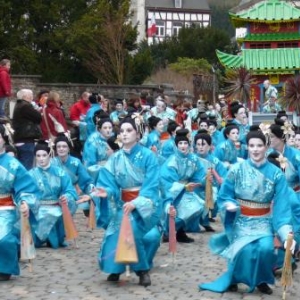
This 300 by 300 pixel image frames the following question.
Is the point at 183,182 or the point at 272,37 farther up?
the point at 272,37

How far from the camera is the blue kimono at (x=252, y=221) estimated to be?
8656 mm

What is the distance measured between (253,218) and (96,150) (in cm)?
562

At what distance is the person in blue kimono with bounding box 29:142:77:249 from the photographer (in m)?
11.5

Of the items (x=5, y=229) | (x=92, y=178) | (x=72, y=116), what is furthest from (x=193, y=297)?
(x=72, y=116)

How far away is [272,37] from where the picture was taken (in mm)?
36906

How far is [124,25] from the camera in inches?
1305

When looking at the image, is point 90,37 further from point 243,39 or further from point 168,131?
point 168,131

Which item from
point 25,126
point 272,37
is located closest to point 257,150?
point 25,126

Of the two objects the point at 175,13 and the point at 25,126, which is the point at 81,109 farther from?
the point at 175,13

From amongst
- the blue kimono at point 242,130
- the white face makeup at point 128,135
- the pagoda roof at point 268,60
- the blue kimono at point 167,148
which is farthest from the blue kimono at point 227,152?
the pagoda roof at point 268,60

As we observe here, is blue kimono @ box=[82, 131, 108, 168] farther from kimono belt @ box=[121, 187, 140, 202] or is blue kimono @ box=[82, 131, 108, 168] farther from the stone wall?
the stone wall

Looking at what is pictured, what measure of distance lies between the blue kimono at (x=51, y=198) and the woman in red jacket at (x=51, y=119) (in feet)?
13.6

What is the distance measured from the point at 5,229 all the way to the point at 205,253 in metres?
2.92

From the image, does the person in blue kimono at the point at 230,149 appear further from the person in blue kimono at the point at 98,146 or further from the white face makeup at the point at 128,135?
the white face makeup at the point at 128,135
